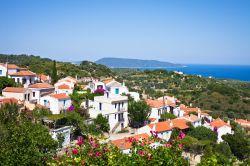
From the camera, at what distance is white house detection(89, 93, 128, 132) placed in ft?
140

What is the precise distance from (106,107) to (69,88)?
32.4ft

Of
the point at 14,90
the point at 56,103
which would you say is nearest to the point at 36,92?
the point at 14,90

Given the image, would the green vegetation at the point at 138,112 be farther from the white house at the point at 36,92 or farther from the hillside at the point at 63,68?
the hillside at the point at 63,68

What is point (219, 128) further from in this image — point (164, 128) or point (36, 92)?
point (36, 92)

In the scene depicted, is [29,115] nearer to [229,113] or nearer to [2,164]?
[2,164]

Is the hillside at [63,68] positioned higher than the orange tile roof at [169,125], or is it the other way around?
the hillside at [63,68]

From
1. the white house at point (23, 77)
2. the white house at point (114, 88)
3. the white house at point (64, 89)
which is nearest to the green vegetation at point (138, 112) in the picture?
the white house at point (114, 88)

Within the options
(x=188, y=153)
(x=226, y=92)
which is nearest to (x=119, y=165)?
(x=188, y=153)

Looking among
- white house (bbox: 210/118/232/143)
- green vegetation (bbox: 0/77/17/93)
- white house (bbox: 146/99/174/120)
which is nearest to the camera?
green vegetation (bbox: 0/77/17/93)

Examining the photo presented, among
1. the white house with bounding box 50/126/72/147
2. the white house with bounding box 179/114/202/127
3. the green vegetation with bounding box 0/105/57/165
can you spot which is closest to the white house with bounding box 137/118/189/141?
the white house with bounding box 179/114/202/127

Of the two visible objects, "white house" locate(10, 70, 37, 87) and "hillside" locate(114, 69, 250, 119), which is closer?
"white house" locate(10, 70, 37, 87)

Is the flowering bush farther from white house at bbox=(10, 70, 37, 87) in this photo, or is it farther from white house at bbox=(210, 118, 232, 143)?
white house at bbox=(10, 70, 37, 87)

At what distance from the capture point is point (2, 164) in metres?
13.8

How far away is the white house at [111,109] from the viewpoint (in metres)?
42.7
